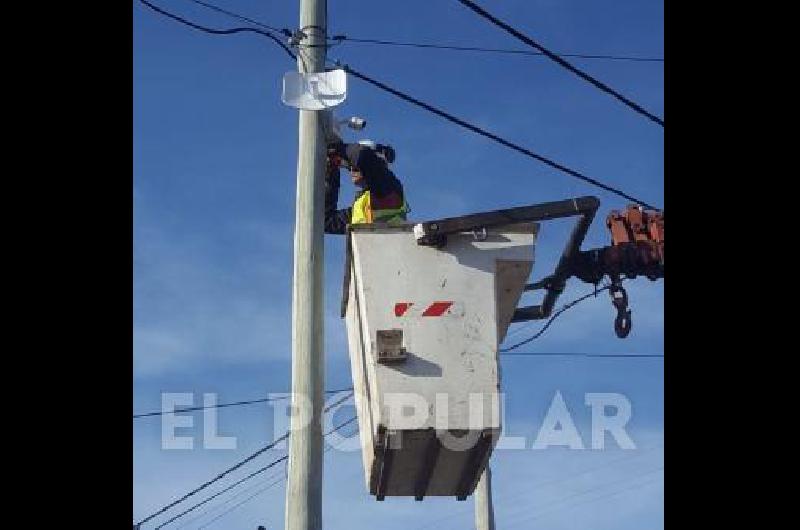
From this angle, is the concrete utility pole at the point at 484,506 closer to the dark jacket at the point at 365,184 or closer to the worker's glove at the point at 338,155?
the dark jacket at the point at 365,184

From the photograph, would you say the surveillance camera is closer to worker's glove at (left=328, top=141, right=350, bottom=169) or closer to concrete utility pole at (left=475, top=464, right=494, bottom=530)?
worker's glove at (left=328, top=141, right=350, bottom=169)

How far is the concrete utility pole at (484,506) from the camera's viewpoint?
12.4m

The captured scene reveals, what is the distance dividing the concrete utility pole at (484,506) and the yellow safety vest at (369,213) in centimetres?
566

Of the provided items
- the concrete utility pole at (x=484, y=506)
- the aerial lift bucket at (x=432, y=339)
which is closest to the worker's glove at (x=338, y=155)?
the aerial lift bucket at (x=432, y=339)
